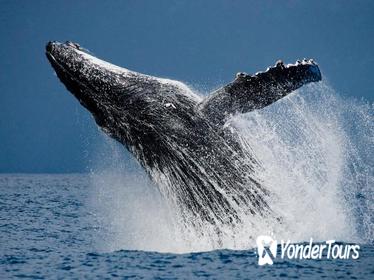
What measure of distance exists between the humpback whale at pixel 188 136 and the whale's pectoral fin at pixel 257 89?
0.02 metres

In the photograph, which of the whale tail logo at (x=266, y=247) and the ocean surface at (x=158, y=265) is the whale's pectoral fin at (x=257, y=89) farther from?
the ocean surface at (x=158, y=265)

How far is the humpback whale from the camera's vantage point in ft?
33.0

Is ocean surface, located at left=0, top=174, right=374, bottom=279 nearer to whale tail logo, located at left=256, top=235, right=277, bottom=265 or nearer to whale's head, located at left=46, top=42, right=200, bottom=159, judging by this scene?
whale tail logo, located at left=256, top=235, right=277, bottom=265

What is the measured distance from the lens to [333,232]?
12156mm

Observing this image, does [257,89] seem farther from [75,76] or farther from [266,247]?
[75,76]

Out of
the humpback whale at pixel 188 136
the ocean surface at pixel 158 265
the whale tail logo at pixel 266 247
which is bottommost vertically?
the ocean surface at pixel 158 265

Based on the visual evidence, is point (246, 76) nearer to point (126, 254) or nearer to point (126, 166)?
point (126, 166)

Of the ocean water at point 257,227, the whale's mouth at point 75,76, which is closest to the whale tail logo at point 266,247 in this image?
the ocean water at point 257,227

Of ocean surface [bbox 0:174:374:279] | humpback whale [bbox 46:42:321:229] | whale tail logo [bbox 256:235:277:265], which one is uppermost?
humpback whale [bbox 46:42:321:229]

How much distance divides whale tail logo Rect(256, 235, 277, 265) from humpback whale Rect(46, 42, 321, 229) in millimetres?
564

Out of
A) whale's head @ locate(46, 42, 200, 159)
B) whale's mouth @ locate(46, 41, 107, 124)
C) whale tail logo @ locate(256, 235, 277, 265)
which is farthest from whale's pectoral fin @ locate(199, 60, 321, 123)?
whale tail logo @ locate(256, 235, 277, 265)

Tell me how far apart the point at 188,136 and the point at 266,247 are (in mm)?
2510

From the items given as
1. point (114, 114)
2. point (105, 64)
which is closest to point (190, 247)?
point (114, 114)

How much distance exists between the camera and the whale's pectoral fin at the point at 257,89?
9500 millimetres
